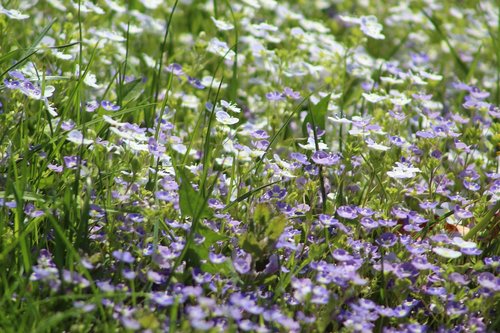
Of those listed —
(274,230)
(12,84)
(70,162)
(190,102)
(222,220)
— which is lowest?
(190,102)

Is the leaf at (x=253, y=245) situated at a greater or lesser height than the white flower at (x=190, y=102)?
greater

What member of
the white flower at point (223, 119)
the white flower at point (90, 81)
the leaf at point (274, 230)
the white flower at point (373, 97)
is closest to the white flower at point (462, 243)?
the leaf at point (274, 230)

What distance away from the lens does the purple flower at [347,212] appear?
3.04 metres

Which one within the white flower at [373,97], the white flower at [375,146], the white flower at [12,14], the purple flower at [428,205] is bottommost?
the purple flower at [428,205]

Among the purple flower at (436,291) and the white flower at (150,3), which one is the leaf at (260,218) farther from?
the white flower at (150,3)

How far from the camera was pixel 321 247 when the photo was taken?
2.95m

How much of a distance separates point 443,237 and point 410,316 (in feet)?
1.05

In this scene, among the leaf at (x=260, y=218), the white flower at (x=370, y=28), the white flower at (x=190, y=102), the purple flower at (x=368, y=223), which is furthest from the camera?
the white flower at (x=370, y=28)

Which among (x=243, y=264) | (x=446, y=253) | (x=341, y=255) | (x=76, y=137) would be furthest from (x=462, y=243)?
(x=76, y=137)

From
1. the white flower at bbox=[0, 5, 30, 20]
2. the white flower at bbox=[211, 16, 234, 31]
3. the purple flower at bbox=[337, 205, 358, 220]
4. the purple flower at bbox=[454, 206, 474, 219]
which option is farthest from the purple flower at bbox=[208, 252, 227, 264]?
the white flower at bbox=[211, 16, 234, 31]

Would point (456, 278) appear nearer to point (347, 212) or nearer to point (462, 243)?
point (462, 243)

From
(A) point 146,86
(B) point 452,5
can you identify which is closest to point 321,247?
(A) point 146,86

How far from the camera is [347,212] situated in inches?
121

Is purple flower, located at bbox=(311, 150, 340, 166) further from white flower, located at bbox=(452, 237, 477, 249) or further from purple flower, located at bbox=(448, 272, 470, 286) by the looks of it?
purple flower, located at bbox=(448, 272, 470, 286)
